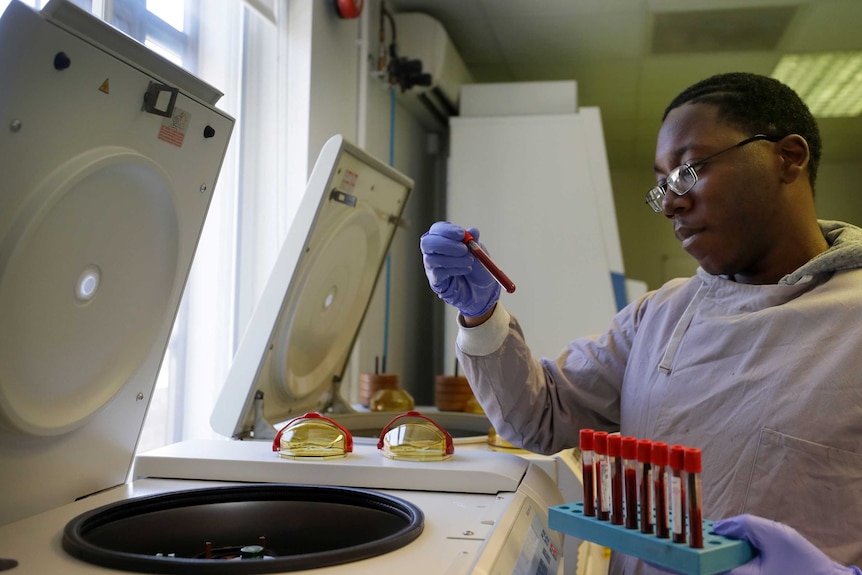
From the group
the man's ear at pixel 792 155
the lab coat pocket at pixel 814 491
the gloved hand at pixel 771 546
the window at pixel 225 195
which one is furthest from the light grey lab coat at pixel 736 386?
the window at pixel 225 195

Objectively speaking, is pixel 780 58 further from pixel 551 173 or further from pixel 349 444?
pixel 349 444

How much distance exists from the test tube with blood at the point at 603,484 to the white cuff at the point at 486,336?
1.69ft

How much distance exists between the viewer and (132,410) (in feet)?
3.81

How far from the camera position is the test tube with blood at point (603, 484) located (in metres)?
0.84

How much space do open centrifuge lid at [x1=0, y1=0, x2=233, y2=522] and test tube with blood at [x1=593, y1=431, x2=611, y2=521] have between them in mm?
661

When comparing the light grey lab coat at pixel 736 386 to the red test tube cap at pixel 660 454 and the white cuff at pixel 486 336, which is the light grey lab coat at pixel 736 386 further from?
the red test tube cap at pixel 660 454

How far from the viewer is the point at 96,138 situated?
35.8 inches

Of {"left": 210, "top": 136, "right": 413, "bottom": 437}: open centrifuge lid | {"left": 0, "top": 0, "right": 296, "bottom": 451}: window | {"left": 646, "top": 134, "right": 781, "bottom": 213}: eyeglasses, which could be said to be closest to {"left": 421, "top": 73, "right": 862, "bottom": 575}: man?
{"left": 646, "top": 134, "right": 781, "bottom": 213}: eyeglasses

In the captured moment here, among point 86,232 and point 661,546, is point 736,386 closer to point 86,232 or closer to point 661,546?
point 661,546

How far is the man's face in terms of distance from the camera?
123 centimetres

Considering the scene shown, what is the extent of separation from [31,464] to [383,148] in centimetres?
241

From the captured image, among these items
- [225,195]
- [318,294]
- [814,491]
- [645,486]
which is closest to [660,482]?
[645,486]

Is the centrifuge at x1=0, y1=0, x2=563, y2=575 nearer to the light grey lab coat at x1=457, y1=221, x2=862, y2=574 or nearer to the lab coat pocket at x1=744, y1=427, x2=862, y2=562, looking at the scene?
the light grey lab coat at x1=457, y1=221, x2=862, y2=574

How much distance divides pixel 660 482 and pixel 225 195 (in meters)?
1.76
